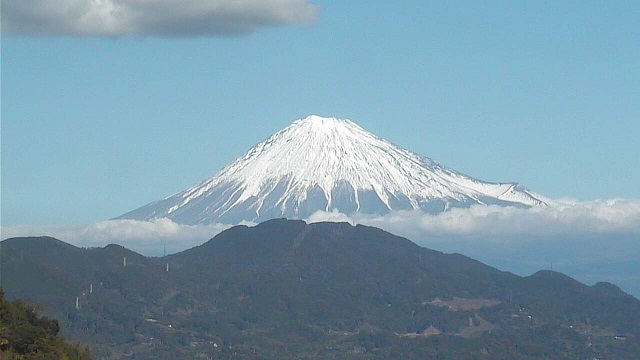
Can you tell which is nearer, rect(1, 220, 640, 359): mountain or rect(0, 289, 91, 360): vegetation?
rect(0, 289, 91, 360): vegetation

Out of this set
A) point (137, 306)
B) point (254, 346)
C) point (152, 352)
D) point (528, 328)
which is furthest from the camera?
point (528, 328)

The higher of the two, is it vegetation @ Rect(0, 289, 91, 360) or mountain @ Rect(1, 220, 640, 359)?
mountain @ Rect(1, 220, 640, 359)

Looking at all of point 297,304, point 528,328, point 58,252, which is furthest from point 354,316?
point 58,252

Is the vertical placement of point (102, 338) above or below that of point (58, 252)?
below

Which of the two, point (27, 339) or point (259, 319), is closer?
point (27, 339)

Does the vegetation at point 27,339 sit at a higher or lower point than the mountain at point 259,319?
lower

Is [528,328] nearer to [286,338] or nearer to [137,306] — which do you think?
[286,338]

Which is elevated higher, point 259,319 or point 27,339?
point 259,319

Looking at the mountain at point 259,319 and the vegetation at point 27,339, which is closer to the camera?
the vegetation at point 27,339
